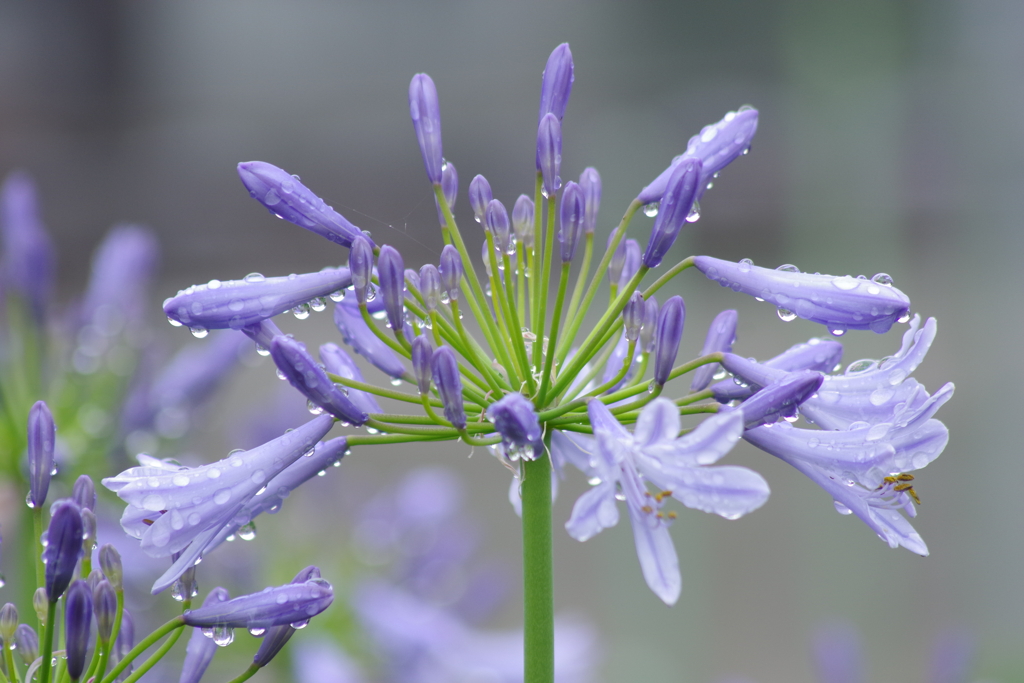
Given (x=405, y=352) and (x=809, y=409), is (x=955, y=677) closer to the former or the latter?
(x=809, y=409)

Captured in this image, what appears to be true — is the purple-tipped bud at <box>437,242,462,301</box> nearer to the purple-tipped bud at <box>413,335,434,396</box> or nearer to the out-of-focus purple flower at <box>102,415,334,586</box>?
the purple-tipped bud at <box>413,335,434,396</box>

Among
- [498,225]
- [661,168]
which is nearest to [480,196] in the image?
[498,225]

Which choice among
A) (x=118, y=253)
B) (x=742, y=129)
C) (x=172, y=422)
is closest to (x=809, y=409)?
(x=742, y=129)

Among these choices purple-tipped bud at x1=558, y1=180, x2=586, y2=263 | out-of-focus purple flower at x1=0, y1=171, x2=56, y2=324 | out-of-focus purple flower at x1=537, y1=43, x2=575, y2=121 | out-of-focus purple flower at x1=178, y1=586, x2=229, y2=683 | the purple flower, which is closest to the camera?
the purple flower

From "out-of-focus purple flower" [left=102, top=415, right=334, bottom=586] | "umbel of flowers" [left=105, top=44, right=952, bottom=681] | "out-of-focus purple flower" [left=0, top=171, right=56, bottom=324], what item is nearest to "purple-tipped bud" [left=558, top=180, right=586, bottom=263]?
"umbel of flowers" [left=105, top=44, right=952, bottom=681]

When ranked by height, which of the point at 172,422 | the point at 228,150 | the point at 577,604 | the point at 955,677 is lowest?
the point at 577,604
